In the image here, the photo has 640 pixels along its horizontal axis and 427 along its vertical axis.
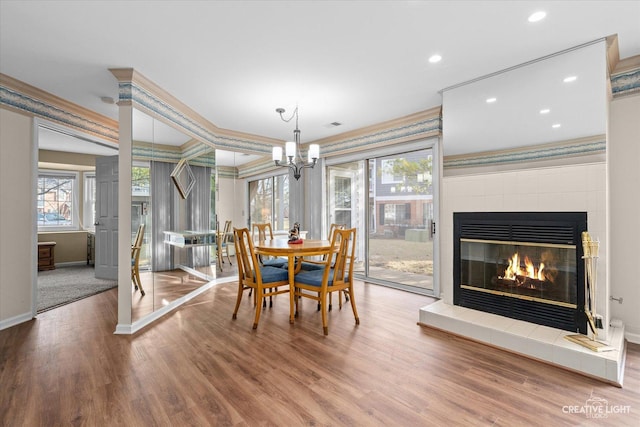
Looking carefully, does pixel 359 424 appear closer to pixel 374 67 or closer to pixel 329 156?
pixel 374 67

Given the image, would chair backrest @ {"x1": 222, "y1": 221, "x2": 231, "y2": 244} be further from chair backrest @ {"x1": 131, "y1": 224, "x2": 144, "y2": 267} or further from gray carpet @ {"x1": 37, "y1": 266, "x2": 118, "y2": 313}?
gray carpet @ {"x1": 37, "y1": 266, "x2": 118, "y2": 313}

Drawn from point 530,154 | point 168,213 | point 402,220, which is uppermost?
point 530,154

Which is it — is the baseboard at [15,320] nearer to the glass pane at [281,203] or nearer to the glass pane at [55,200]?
the glass pane at [281,203]

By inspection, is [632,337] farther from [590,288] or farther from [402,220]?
[402,220]

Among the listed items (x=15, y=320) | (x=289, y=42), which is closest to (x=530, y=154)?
(x=289, y=42)

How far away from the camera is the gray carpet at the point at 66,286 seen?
413 centimetres

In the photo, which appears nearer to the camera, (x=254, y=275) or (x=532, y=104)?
(x=532, y=104)

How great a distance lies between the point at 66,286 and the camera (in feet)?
16.1

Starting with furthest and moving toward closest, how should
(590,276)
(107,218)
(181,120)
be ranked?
(107,218) < (181,120) < (590,276)

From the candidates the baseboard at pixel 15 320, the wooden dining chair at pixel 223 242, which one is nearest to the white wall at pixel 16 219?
the baseboard at pixel 15 320

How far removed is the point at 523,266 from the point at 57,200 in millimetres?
9055

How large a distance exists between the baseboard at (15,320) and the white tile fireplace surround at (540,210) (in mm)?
4365

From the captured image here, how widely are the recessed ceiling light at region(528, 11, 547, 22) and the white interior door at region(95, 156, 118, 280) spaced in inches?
236

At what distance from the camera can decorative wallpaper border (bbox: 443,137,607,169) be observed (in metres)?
2.51
